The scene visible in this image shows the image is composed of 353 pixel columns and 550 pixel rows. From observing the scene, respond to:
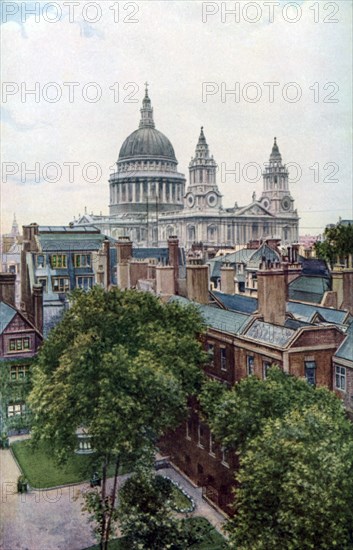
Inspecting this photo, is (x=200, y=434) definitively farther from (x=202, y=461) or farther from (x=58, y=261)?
(x=58, y=261)

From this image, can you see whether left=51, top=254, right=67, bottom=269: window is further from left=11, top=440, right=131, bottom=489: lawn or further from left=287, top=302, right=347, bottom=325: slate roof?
left=287, top=302, right=347, bottom=325: slate roof

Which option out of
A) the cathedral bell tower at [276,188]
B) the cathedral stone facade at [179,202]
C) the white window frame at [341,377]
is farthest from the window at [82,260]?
the cathedral bell tower at [276,188]

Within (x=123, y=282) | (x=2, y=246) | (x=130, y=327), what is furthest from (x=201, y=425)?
(x=2, y=246)

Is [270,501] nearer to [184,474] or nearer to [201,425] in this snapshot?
[201,425]

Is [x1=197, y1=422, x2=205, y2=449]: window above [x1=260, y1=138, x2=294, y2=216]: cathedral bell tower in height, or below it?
below

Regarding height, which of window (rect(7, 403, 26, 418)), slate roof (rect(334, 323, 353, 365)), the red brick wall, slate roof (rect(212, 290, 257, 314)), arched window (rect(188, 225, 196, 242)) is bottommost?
the red brick wall

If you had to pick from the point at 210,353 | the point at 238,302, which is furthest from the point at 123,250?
the point at 210,353

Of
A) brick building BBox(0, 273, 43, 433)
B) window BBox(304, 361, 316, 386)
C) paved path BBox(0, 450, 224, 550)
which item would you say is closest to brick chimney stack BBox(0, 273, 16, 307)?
brick building BBox(0, 273, 43, 433)
